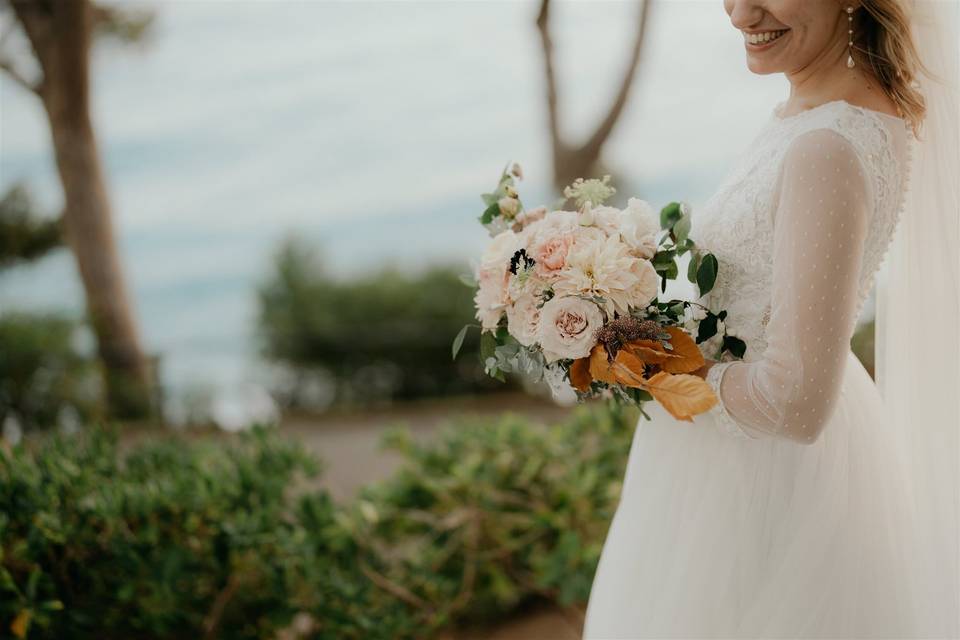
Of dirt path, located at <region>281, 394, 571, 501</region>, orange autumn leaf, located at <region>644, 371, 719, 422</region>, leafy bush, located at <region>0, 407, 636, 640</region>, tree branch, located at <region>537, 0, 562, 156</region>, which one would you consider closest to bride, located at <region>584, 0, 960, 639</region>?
orange autumn leaf, located at <region>644, 371, 719, 422</region>

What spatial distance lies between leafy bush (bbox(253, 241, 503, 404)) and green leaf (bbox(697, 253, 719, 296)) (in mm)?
6633

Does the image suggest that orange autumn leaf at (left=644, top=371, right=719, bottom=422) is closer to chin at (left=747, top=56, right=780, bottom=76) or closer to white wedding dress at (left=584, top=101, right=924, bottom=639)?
white wedding dress at (left=584, top=101, right=924, bottom=639)

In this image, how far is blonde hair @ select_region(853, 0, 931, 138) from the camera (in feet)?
5.12

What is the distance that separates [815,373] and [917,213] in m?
0.51

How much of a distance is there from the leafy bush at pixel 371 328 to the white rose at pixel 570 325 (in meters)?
6.66

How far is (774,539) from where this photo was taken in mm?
1663

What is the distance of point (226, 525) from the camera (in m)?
2.74

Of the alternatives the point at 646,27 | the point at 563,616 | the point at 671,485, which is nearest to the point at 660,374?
the point at 671,485

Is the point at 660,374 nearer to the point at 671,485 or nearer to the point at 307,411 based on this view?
the point at 671,485

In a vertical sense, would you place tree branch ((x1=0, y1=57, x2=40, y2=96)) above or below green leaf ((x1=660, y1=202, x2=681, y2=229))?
above

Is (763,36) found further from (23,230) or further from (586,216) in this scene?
(23,230)

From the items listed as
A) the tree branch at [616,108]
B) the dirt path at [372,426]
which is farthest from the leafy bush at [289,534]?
the tree branch at [616,108]

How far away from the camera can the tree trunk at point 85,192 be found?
707 centimetres

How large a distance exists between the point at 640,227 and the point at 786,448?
0.55 metres
